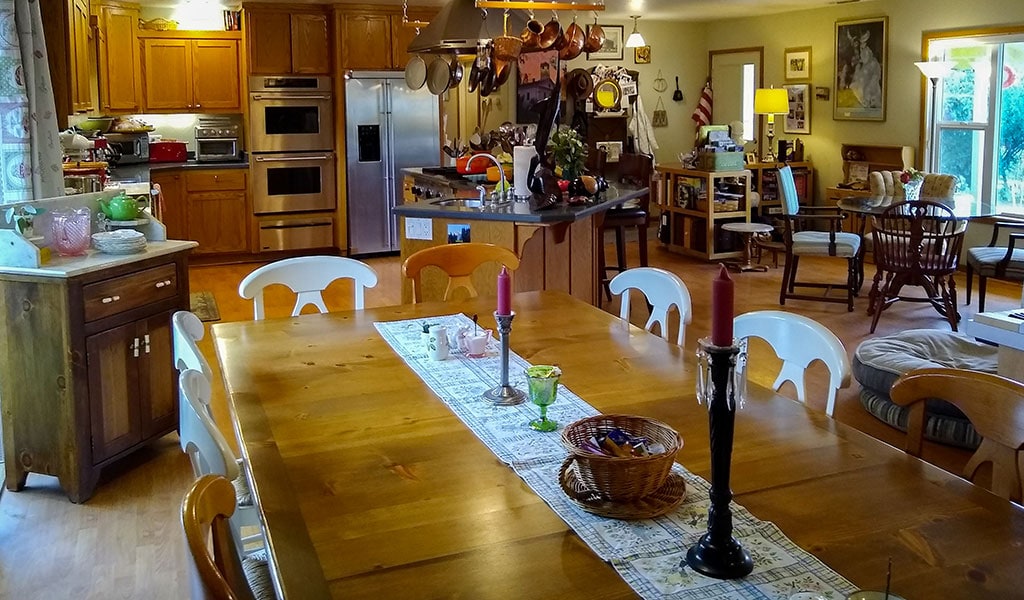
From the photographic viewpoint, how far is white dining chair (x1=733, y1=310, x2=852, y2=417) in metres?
2.08

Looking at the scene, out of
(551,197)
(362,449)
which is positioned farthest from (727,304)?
(551,197)

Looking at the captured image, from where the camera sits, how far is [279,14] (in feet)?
26.5

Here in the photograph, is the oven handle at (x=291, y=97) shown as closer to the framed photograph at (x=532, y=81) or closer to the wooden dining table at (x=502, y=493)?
the framed photograph at (x=532, y=81)

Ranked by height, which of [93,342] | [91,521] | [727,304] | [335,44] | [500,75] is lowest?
[91,521]

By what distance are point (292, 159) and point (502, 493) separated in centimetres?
711

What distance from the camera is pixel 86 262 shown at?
11.1 ft

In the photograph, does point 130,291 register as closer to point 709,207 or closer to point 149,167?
point 149,167

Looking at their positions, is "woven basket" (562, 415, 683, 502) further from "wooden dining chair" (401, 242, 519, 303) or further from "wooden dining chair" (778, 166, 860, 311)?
"wooden dining chair" (778, 166, 860, 311)

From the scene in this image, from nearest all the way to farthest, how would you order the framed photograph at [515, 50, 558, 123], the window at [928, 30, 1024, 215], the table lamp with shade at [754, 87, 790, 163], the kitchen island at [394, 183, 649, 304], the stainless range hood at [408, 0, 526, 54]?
the kitchen island at [394, 183, 649, 304] < the stainless range hood at [408, 0, 526, 54] < the window at [928, 30, 1024, 215] < the table lamp with shade at [754, 87, 790, 163] < the framed photograph at [515, 50, 558, 123]

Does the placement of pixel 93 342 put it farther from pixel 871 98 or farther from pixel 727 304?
pixel 871 98

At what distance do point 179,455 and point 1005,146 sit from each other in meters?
6.52

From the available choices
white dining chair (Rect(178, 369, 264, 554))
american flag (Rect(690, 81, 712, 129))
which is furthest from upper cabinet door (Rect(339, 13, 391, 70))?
white dining chair (Rect(178, 369, 264, 554))

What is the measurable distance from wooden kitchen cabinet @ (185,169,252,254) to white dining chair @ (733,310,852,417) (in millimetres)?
6592

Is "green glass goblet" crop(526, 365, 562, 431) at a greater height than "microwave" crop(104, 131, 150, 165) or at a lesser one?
lesser
